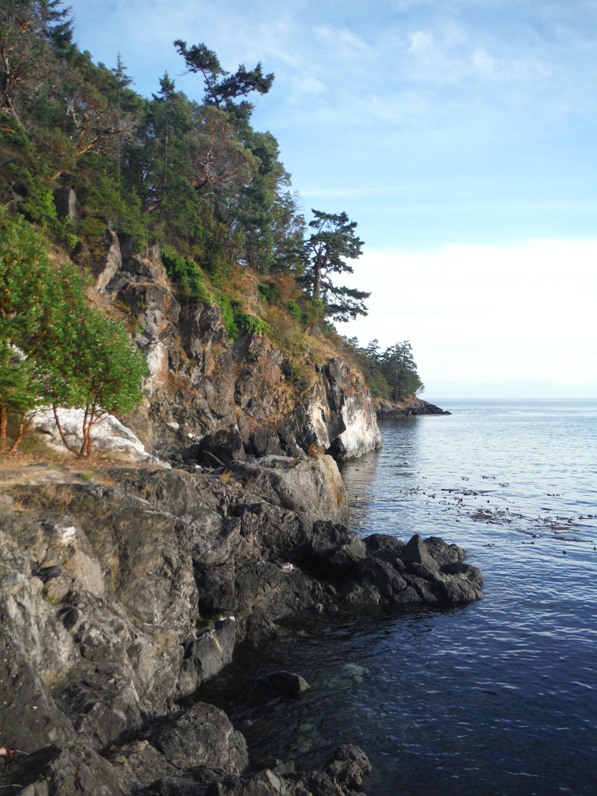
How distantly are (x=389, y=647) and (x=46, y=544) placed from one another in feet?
38.6

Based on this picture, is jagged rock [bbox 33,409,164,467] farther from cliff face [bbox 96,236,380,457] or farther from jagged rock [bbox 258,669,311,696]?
Answer: jagged rock [bbox 258,669,311,696]

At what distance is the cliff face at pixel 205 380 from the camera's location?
146ft

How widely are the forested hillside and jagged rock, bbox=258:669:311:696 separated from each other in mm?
13107

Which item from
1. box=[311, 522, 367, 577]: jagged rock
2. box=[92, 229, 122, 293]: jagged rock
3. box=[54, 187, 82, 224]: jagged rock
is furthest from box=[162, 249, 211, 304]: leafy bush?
box=[311, 522, 367, 577]: jagged rock

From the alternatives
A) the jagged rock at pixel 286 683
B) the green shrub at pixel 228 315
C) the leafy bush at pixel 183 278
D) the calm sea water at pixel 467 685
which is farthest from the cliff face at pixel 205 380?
the jagged rock at pixel 286 683

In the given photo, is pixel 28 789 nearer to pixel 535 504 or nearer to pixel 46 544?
pixel 46 544

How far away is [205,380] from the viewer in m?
50.0

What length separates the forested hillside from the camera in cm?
2244

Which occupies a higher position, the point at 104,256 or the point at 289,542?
the point at 104,256

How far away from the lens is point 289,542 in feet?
84.8

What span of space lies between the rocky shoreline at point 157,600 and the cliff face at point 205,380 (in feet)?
55.5

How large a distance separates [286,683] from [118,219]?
3956 centimetres

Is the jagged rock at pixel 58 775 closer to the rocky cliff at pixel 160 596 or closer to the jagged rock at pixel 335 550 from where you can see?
the rocky cliff at pixel 160 596

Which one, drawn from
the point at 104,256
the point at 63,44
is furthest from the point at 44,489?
the point at 63,44
